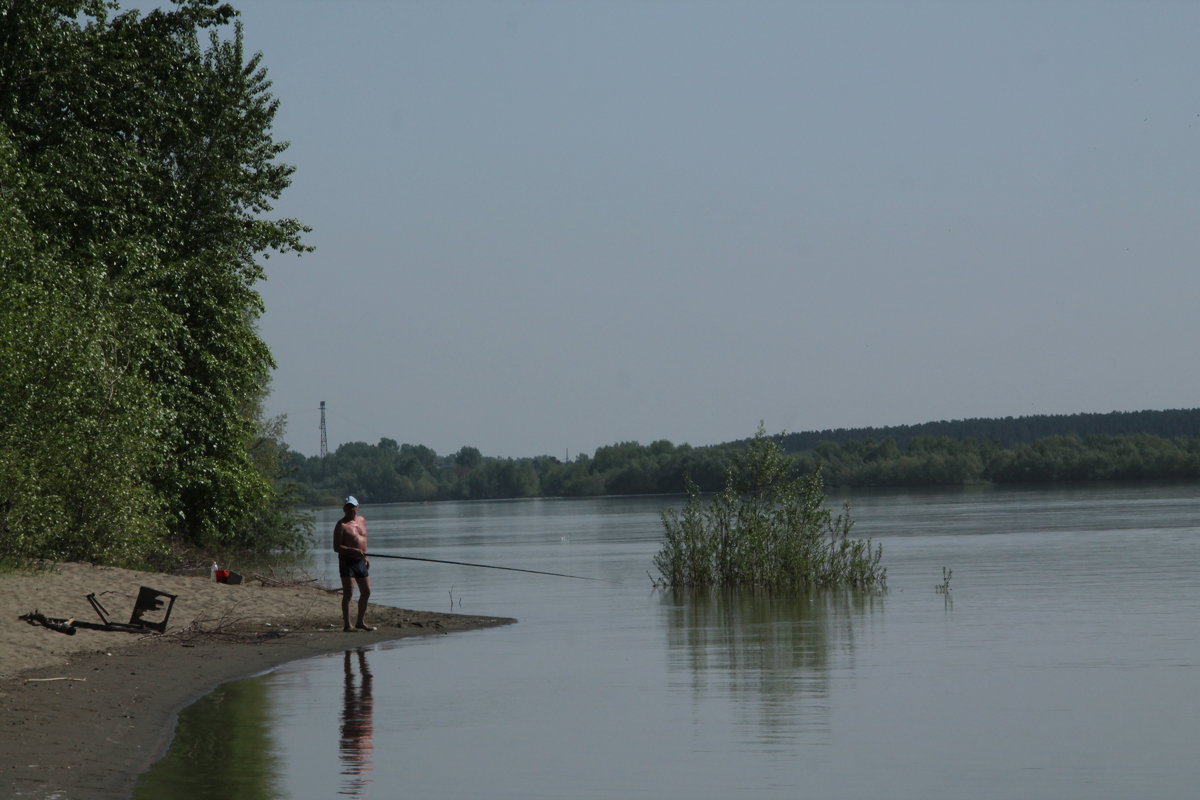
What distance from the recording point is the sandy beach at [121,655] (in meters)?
11.2

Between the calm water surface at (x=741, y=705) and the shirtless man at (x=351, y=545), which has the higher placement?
the shirtless man at (x=351, y=545)

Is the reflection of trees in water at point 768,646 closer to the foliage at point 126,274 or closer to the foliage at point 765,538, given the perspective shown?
the foliage at point 765,538

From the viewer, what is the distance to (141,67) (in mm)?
29281

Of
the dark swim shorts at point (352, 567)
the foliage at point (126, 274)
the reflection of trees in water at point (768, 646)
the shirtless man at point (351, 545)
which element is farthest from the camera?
the foliage at point (126, 274)

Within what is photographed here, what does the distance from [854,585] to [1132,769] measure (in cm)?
1745

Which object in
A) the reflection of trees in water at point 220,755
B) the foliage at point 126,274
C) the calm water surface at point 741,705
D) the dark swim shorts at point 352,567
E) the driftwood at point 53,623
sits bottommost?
the calm water surface at point 741,705

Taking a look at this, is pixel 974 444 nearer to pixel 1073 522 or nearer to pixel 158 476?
pixel 1073 522

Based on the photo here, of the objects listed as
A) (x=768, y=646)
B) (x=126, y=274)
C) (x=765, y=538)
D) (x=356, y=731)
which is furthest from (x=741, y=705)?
(x=126, y=274)

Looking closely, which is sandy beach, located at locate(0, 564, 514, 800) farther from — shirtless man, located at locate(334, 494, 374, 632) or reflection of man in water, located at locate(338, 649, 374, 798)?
reflection of man in water, located at locate(338, 649, 374, 798)

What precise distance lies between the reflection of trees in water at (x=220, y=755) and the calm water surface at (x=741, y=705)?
0.04m

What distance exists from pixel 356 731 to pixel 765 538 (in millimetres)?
16850

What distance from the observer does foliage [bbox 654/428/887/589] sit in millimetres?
29297

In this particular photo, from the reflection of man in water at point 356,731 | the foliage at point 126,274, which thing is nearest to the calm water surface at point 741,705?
the reflection of man in water at point 356,731

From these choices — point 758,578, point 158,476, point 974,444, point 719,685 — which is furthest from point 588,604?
point 974,444
